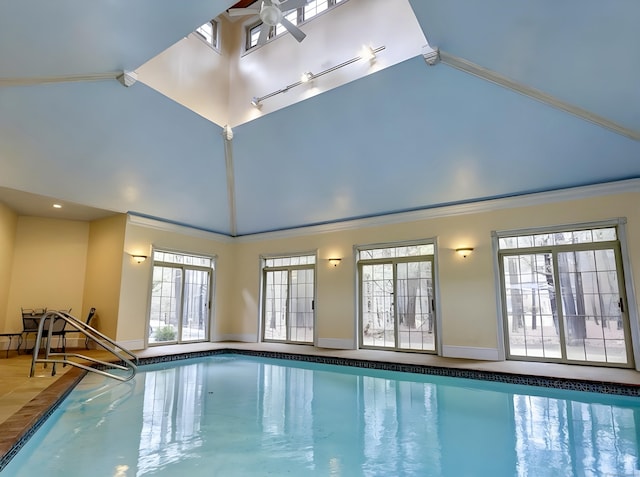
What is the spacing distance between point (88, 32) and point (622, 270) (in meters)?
7.26

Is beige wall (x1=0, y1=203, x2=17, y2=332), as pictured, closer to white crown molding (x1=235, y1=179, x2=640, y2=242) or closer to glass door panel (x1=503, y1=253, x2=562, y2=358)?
white crown molding (x1=235, y1=179, x2=640, y2=242)

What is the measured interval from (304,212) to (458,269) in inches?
124

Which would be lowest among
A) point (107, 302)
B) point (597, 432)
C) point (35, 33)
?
point (597, 432)

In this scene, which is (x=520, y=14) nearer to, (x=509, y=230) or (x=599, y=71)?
(x=599, y=71)

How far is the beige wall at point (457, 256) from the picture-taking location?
5.58 metres

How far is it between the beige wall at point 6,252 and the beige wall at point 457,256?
461 centimetres

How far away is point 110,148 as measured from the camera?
220 inches

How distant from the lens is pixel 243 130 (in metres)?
6.23

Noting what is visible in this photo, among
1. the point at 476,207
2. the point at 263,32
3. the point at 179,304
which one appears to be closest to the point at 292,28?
the point at 263,32

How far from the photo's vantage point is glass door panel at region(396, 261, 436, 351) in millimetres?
6742

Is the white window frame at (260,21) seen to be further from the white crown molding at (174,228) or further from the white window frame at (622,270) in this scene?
the white window frame at (622,270)

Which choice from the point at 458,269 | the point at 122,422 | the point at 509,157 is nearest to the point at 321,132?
the point at 509,157

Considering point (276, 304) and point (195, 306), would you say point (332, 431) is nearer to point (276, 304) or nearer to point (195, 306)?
point (276, 304)

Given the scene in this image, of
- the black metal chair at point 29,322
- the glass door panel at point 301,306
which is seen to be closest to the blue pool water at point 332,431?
the black metal chair at point 29,322
